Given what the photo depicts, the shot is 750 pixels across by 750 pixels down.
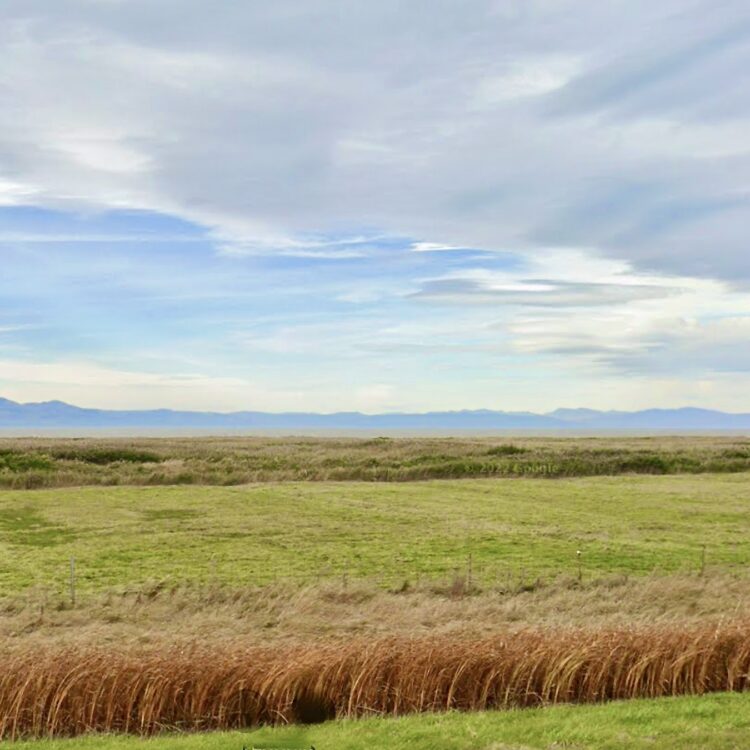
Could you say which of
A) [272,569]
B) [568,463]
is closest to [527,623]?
[272,569]

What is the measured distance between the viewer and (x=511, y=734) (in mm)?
11578

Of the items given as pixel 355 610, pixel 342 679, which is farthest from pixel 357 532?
pixel 342 679

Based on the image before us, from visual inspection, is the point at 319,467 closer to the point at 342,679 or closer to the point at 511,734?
the point at 342,679

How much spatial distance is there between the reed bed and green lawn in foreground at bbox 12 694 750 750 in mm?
761

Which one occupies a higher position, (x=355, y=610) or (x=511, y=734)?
(x=511, y=734)

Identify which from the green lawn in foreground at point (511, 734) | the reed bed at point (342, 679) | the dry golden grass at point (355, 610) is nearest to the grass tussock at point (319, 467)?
the dry golden grass at point (355, 610)

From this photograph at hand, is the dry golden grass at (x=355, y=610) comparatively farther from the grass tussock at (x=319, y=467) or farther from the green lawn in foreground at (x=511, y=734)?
the grass tussock at (x=319, y=467)

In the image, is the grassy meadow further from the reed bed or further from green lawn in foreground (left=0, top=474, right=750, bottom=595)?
green lawn in foreground (left=0, top=474, right=750, bottom=595)

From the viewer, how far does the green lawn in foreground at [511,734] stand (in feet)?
36.6

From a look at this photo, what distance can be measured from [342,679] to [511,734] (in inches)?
122

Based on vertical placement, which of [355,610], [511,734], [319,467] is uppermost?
[511,734]

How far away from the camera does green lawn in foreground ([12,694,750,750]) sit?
36.6 ft

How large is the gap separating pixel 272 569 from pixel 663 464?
188 feet

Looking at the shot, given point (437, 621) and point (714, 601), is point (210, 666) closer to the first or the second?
point (437, 621)
